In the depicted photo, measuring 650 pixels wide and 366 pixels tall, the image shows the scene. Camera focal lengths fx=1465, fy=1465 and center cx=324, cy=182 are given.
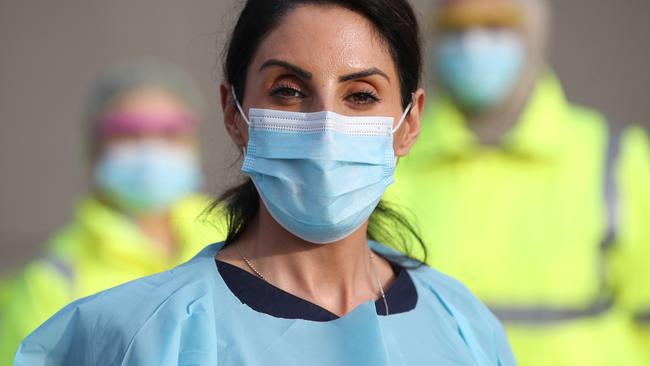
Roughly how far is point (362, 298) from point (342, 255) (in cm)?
10

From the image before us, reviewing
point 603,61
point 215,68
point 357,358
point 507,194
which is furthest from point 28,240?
point 357,358

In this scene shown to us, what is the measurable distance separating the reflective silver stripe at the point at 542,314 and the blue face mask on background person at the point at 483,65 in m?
1.26

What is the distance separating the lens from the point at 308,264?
3.10m

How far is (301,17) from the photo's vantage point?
9.92 ft

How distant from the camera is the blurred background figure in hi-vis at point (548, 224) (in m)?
5.50

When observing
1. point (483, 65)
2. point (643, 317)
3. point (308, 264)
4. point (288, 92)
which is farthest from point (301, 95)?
point (483, 65)

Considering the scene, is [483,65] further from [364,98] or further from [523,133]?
[364,98]

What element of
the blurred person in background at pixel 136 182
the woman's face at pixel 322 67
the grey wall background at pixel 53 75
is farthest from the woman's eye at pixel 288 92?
the grey wall background at pixel 53 75

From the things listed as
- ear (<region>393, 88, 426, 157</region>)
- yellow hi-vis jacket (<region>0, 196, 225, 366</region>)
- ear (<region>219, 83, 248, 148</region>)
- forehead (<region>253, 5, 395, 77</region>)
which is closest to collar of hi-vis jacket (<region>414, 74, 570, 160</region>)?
yellow hi-vis jacket (<region>0, 196, 225, 366</region>)

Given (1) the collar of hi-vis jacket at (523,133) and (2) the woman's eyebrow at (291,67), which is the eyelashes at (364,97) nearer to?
(2) the woman's eyebrow at (291,67)

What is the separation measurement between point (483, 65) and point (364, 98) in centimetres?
344

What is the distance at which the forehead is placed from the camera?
2.99 m

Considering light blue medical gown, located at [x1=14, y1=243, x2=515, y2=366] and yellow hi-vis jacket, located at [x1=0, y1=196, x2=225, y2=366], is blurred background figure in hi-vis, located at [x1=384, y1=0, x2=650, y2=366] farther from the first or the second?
light blue medical gown, located at [x1=14, y1=243, x2=515, y2=366]

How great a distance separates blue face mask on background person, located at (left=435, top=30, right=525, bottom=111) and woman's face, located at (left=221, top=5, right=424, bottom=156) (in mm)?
3363
